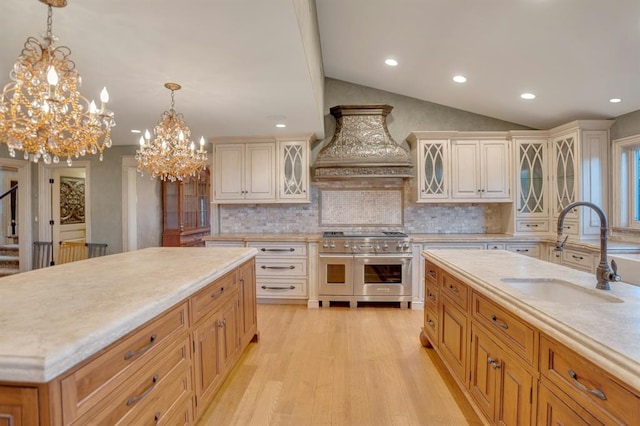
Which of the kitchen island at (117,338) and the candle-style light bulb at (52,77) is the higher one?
the candle-style light bulb at (52,77)

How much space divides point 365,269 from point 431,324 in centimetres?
147

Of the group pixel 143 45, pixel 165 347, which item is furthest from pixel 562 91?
pixel 165 347

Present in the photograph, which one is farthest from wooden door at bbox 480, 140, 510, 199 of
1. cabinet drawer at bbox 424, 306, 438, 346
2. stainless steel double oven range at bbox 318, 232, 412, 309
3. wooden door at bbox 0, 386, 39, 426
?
wooden door at bbox 0, 386, 39, 426

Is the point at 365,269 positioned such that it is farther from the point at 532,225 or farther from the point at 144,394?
the point at 144,394

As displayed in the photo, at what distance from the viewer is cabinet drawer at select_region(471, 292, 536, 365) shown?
53.4 inches

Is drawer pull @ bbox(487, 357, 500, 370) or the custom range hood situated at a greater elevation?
the custom range hood

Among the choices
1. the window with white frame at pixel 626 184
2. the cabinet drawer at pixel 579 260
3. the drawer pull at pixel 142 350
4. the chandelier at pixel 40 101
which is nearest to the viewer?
the drawer pull at pixel 142 350

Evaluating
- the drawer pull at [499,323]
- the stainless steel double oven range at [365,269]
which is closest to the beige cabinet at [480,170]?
the stainless steel double oven range at [365,269]

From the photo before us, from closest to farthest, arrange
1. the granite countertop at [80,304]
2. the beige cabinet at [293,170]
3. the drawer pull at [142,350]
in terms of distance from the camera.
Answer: the granite countertop at [80,304] → the drawer pull at [142,350] → the beige cabinet at [293,170]

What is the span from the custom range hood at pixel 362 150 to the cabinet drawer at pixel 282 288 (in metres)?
1.44

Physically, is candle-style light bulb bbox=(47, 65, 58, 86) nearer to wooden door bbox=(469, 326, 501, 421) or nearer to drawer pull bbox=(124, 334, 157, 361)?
drawer pull bbox=(124, 334, 157, 361)

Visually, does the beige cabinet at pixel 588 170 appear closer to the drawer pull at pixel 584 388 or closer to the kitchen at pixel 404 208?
the kitchen at pixel 404 208

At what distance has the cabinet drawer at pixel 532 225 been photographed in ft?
14.3

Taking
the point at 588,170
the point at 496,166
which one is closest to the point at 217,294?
the point at 496,166
